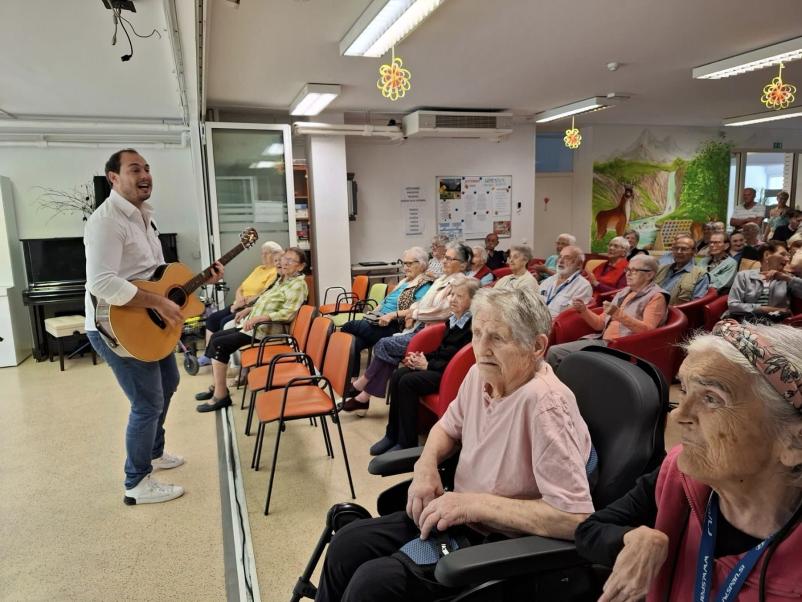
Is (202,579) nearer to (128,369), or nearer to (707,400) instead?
(128,369)

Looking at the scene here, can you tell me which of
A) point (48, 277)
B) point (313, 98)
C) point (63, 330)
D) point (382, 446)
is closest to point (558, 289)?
point (382, 446)

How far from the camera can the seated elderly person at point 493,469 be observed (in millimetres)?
1347

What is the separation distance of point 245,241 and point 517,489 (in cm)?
316

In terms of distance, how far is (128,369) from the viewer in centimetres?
257

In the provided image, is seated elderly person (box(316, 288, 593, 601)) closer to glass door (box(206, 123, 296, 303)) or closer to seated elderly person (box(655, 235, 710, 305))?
seated elderly person (box(655, 235, 710, 305))

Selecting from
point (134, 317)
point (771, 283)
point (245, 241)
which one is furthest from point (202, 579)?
point (771, 283)

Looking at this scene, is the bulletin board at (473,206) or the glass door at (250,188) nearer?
the glass door at (250,188)

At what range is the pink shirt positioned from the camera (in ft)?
4.43

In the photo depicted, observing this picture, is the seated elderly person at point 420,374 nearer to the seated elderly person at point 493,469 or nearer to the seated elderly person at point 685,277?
the seated elderly person at point 493,469

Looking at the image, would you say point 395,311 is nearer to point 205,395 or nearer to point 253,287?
point 253,287

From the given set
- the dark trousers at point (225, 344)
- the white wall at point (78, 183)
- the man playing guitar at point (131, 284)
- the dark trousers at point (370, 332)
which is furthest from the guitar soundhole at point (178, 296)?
the white wall at point (78, 183)

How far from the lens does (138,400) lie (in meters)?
2.60

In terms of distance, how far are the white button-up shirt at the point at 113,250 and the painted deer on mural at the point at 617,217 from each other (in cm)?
825

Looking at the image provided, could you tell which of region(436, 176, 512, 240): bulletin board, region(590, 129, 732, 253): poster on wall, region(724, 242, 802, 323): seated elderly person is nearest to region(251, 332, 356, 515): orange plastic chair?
region(724, 242, 802, 323): seated elderly person
